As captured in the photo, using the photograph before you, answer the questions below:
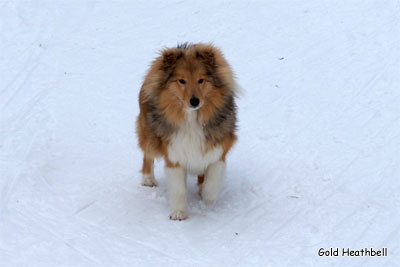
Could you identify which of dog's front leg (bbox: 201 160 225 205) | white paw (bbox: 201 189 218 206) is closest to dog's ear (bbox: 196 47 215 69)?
dog's front leg (bbox: 201 160 225 205)

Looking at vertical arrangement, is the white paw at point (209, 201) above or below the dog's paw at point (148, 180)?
below

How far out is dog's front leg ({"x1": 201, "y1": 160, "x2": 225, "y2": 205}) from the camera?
5.99 meters

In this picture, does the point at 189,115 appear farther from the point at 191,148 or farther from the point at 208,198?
the point at 208,198

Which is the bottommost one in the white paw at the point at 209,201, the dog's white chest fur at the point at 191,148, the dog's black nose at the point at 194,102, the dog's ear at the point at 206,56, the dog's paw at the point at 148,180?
the white paw at the point at 209,201

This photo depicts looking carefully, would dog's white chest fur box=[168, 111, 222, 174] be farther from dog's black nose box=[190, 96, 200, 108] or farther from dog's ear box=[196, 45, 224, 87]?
dog's ear box=[196, 45, 224, 87]

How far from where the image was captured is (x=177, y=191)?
233 inches

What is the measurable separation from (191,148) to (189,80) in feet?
2.52

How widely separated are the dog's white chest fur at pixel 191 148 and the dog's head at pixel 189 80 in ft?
0.42

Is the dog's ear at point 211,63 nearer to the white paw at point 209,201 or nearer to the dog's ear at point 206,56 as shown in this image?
the dog's ear at point 206,56

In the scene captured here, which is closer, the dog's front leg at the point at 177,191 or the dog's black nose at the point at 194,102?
the dog's black nose at the point at 194,102

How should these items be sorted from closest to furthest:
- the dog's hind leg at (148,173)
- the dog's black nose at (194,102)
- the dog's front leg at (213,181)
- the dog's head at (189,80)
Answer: the dog's black nose at (194,102) → the dog's head at (189,80) → the dog's front leg at (213,181) → the dog's hind leg at (148,173)

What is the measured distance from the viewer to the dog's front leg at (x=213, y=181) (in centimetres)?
599

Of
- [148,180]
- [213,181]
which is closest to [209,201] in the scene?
[213,181]

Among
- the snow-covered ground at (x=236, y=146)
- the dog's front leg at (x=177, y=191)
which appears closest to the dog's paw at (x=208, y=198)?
the snow-covered ground at (x=236, y=146)
